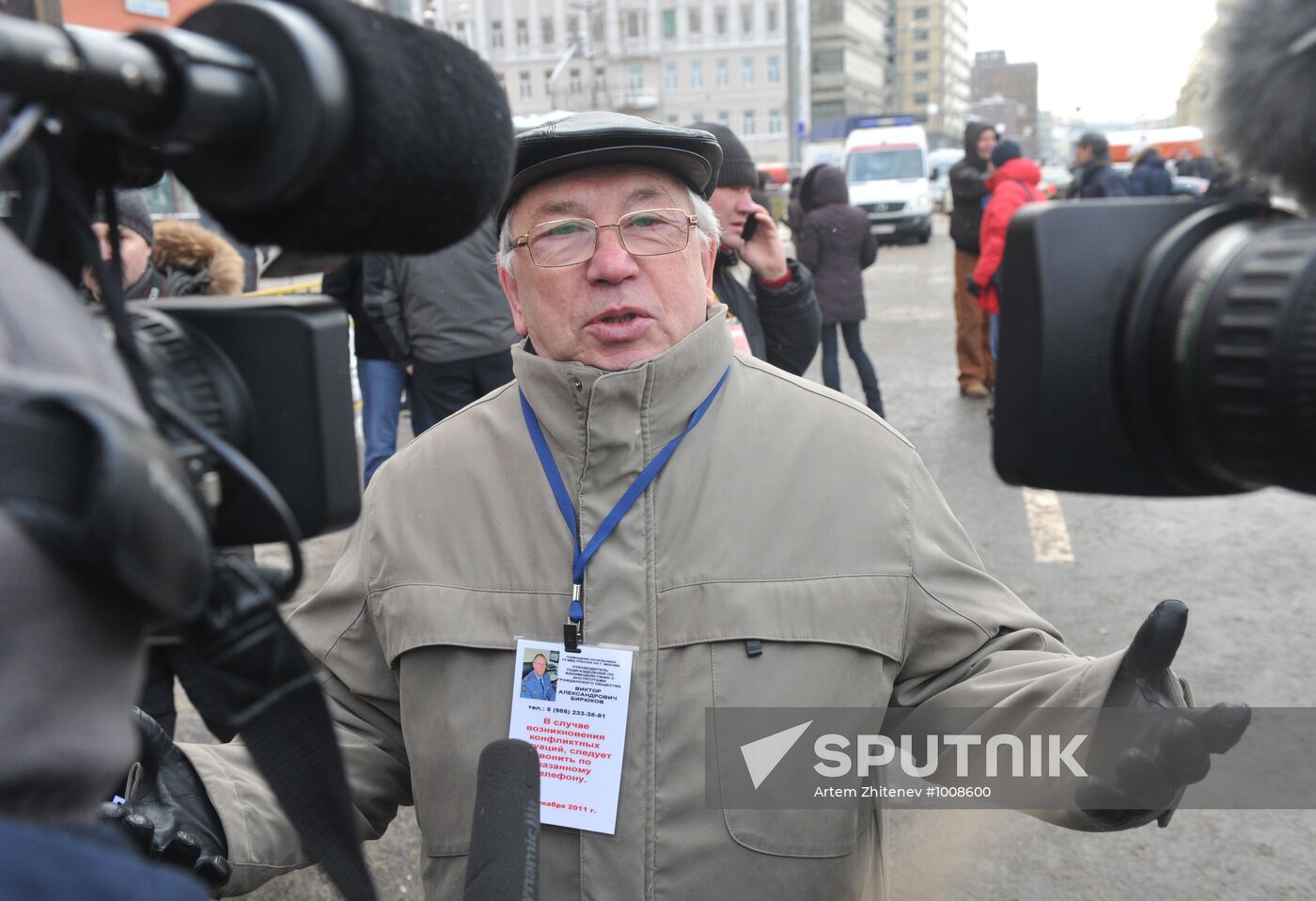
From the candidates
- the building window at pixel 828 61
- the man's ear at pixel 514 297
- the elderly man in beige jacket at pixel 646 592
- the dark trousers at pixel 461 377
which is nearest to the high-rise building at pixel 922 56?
the building window at pixel 828 61

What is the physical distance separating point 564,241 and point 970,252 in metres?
7.86

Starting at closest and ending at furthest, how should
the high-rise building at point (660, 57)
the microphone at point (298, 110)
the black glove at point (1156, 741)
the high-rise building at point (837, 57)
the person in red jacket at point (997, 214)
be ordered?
the microphone at point (298, 110) → the black glove at point (1156, 741) → the person in red jacket at point (997, 214) → the high-rise building at point (660, 57) → the high-rise building at point (837, 57)

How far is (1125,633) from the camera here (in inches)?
186

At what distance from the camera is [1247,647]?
4555 millimetres

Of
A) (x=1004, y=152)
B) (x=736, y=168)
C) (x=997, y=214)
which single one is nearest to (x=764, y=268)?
(x=736, y=168)

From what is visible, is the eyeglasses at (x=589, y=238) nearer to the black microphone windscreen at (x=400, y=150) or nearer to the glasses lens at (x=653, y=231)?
the glasses lens at (x=653, y=231)

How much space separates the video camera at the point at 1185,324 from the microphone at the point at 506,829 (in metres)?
0.59

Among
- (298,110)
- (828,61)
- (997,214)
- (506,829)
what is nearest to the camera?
(298,110)

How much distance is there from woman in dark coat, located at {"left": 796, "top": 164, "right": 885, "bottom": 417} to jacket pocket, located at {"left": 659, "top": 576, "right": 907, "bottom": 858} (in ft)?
20.5

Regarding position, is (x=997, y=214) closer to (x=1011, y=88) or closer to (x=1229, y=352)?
(x=1229, y=352)

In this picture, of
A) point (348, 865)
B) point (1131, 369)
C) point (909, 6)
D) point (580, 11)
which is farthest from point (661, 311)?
point (909, 6)

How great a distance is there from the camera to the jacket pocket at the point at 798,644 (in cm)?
188

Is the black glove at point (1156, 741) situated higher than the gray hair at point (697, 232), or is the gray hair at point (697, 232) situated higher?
the gray hair at point (697, 232)

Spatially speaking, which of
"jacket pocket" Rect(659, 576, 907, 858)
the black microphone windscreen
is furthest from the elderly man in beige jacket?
the black microphone windscreen
